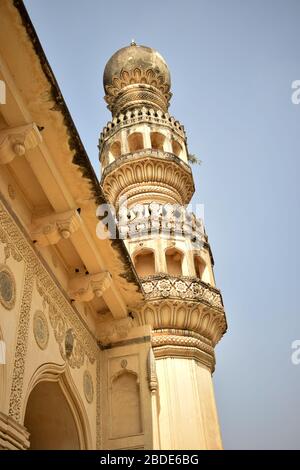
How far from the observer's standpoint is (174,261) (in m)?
10.9

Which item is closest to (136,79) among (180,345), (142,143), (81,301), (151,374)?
(142,143)

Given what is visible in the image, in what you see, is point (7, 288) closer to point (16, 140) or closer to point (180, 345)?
point (16, 140)

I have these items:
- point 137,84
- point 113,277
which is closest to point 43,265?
point 113,277

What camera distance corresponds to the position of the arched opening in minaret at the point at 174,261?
10.7 m

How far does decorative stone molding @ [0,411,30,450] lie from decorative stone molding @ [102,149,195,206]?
834 centimetres

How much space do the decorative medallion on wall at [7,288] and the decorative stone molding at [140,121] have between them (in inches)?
386

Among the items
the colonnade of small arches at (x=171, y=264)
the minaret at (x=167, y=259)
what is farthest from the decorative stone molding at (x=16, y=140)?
the colonnade of small arches at (x=171, y=264)

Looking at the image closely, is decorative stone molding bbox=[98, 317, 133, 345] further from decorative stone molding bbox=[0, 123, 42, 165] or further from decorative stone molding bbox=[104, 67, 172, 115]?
decorative stone molding bbox=[104, 67, 172, 115]

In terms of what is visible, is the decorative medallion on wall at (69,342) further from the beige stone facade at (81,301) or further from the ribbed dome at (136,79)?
the ribbed dome at (136,79)

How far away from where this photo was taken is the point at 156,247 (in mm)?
10438

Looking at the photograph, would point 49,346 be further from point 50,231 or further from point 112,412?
point 112,412

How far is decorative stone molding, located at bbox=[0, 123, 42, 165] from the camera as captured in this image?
4859 mm

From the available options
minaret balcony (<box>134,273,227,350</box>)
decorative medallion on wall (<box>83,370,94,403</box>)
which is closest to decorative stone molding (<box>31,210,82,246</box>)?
decorative medallion on wall (<box>83,370,94,403</box>)
